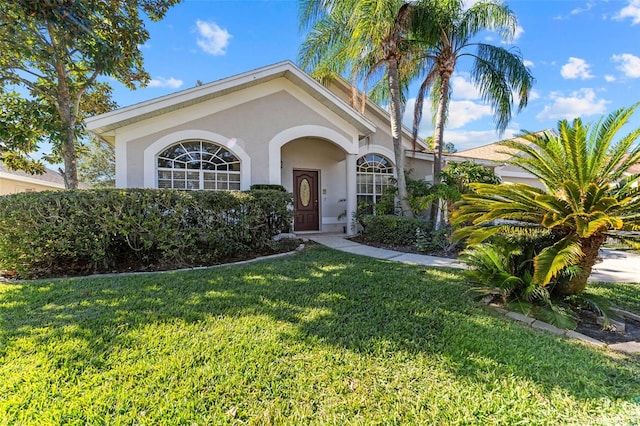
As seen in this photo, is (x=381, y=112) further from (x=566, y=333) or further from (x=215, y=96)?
(x=566, y=333)

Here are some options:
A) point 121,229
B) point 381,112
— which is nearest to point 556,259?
point 121,229

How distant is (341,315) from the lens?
12.9 ft

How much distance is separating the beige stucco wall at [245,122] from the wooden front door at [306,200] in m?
2.74

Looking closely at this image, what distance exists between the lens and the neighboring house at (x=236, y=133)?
28.7ft

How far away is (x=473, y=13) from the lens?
1077 centimetres

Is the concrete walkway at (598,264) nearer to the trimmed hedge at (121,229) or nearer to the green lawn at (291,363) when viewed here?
the green lawn at (291,363)

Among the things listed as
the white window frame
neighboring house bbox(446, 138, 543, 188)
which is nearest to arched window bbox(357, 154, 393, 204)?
the white window frame

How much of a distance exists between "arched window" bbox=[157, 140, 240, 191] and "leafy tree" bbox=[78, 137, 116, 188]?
88.5 feet

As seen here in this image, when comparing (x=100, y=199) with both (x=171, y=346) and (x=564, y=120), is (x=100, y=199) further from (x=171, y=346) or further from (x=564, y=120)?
(x=564, y=120)

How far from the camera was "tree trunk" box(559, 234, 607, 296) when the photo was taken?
4.01m

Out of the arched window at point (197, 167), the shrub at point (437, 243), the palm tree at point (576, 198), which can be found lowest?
the shrub at point (437, 243)

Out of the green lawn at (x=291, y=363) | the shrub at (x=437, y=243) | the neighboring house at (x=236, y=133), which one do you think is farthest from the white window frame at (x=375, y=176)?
the green lawn at (x=291, y=363)

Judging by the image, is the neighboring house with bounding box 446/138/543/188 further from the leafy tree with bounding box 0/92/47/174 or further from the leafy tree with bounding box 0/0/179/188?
the leafy tree with bounding box 0/92/47/174

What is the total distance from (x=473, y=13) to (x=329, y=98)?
6.27 metres
